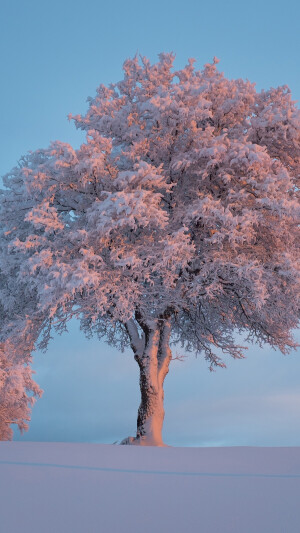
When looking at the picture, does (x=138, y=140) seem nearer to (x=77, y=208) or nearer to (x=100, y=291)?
(x=77, y=208)

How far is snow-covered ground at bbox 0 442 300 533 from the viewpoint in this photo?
16.0ft

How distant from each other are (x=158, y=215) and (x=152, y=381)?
647cm

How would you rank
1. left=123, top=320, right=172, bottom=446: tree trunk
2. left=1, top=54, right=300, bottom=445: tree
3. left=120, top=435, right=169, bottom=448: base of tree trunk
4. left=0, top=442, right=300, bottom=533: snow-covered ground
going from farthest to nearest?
1. left=123, top=320, right=172, bottom=446: tree trunk
2. left=120, top=435, right=169, bottom=448: base of tree trunk
3. left=1, top=54, right=300, bottom=445: tree
4. left=0, top=442, right=300, bottom=533: snow-covered ground

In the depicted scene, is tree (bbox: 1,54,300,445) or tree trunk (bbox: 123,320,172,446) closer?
tree (bbox: 1,54,300,445)

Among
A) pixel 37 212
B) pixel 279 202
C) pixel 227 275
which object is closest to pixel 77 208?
pixel 37 212

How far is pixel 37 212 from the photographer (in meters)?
15.5

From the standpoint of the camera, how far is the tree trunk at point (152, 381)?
17.3m

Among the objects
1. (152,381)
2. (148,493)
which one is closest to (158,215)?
(152,381)

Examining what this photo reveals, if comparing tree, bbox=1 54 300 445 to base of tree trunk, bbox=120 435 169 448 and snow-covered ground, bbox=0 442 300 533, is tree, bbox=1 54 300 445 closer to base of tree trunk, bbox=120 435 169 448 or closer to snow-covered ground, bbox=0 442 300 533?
base of tree trunk, bbox=120 435 169 448

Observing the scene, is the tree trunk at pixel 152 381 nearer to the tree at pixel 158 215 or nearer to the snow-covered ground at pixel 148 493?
the tree at pixel 158 215

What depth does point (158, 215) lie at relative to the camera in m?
14.2

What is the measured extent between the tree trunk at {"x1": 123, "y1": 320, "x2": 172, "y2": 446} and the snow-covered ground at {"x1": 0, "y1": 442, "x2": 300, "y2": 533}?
22.7ft

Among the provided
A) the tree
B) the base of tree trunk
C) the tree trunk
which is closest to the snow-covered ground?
the tree

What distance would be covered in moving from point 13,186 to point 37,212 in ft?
17.3
